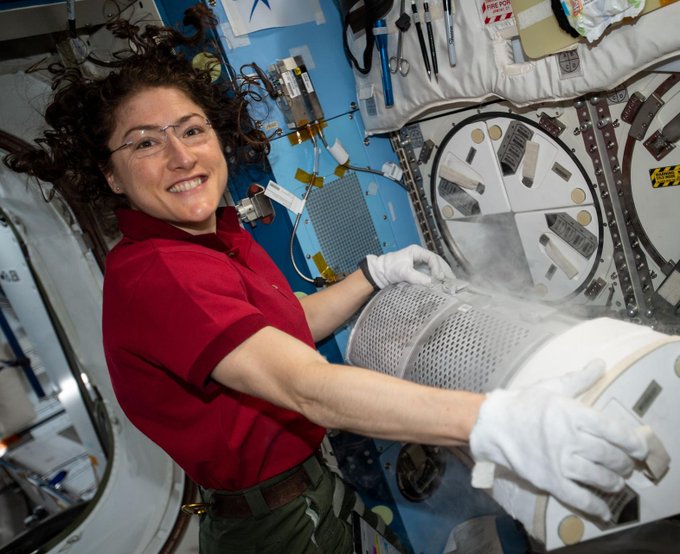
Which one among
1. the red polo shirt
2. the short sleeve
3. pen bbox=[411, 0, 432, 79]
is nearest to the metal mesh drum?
the red polo shirt

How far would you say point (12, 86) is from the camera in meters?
2.64

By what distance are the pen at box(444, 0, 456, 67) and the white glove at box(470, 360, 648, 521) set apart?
1.63m

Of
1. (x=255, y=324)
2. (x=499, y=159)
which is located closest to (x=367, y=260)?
(x=499, y=159)

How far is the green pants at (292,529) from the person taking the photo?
1822 millimetres

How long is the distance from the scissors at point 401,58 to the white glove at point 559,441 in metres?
1.85

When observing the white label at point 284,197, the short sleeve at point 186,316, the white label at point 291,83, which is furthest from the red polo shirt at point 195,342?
the white label at point 291,83

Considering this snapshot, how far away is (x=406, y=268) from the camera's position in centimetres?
216

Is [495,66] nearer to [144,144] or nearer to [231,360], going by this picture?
[144,144]

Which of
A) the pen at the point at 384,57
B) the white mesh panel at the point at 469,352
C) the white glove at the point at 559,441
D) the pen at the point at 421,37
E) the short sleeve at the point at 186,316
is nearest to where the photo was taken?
the white glove at the point at 559,441

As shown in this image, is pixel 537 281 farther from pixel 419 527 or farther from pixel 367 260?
pixel 419 527

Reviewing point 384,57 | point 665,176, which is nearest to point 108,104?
point 384,57

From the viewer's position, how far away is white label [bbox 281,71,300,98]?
2531 mm

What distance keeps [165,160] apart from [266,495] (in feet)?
4.02

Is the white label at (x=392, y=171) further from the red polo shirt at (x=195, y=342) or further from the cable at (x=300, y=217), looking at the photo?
the red polo shirt at (x=195, y=342)
